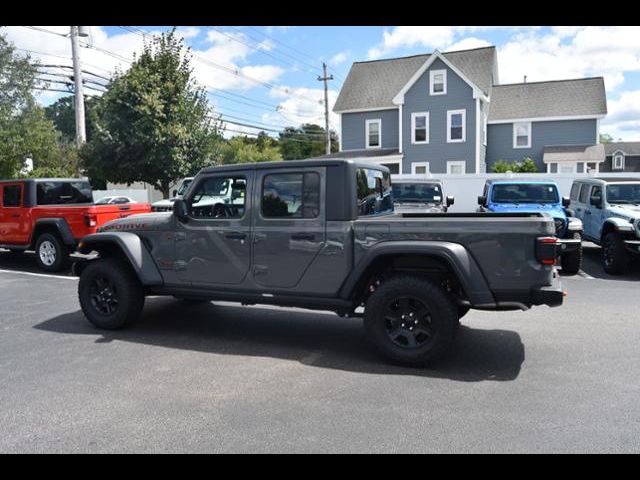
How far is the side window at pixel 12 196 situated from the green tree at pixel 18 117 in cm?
943

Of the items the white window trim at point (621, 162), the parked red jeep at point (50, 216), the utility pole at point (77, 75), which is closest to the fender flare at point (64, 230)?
the parked red jeep at point (50, 216)

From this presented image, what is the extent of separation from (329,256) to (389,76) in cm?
3035

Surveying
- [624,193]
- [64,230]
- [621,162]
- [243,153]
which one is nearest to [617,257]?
[624,193]

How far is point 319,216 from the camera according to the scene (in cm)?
549

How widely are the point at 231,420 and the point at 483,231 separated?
8.73 ft

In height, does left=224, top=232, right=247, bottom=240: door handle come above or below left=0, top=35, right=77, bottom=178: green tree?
below

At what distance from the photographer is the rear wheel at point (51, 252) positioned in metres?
11.0

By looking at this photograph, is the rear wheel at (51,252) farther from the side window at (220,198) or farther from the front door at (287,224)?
the front door at (287,224)

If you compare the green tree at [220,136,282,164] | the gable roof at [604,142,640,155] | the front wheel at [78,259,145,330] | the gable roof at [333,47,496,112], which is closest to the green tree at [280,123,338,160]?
the green tree at [220,136,282,164]

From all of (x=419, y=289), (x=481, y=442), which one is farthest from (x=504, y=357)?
(x=481, y=442)

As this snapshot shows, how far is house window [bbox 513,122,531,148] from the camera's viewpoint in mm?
31516

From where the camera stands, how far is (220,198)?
6.08 meters

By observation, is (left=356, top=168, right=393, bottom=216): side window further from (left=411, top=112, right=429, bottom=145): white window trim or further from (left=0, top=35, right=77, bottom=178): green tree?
(left=411, top=112, right=429, bottom=145): white window trim

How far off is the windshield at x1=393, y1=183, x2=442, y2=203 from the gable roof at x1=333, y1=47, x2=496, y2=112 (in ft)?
59.3
